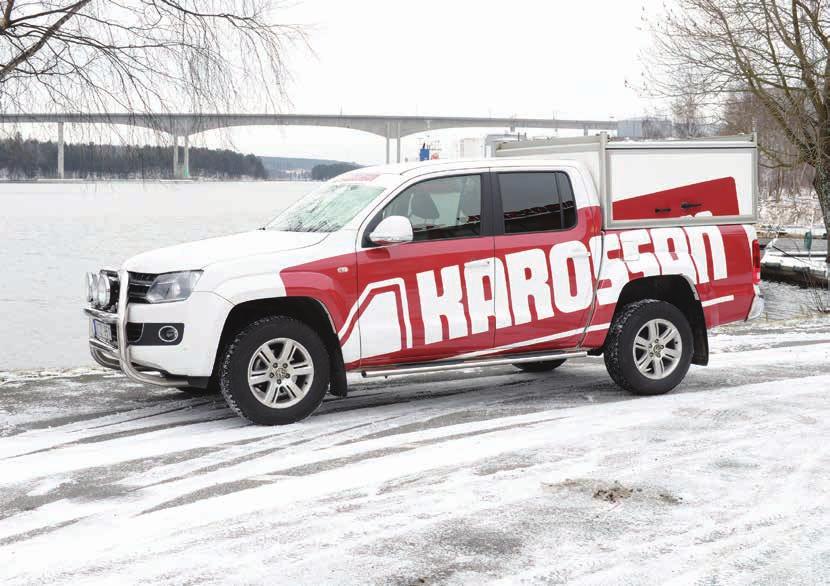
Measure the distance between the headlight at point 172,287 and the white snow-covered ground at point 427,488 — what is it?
0.96 m

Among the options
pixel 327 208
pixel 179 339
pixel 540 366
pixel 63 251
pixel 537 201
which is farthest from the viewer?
pixel 63 251

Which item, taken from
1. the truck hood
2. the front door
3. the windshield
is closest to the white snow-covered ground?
the front door

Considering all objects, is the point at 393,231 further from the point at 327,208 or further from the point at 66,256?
the point at 66,256

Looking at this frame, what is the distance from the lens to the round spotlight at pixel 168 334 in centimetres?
705

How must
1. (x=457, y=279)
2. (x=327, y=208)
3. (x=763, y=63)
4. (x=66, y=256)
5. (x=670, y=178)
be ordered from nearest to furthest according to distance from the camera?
(x=457, y=279) → (x=327, y=208) → (x=670, y=178) → (x=763, y=63) → (x=66, y=256)

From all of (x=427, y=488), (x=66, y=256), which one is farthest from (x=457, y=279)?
(x=66, y=256)

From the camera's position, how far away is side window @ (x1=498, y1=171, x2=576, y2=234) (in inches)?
317

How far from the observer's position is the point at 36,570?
4.45m

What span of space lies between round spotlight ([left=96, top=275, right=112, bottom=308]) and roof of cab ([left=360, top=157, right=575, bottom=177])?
2.19 metres

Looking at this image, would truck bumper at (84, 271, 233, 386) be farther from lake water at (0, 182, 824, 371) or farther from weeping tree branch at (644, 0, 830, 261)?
weeping tree branch at (644, 0, 830, 261)

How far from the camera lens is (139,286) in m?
7.22

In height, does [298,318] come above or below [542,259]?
below

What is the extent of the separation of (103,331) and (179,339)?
85 cm

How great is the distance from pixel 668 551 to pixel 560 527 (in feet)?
1.81
